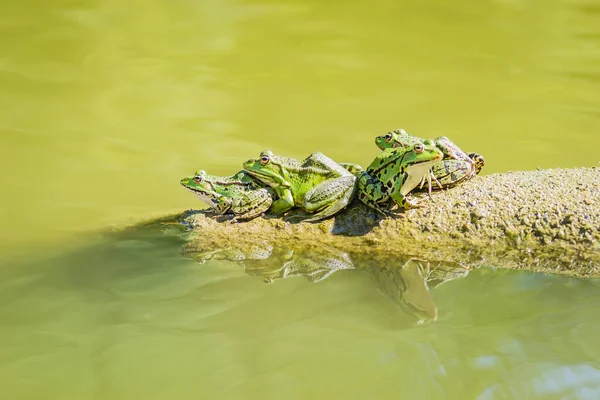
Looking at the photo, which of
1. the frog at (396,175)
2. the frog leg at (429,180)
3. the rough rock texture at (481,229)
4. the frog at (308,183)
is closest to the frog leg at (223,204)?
the rough rock texture at (481,229)

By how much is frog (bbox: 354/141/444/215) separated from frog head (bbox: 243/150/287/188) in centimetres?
75

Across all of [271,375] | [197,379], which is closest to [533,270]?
[271,375]

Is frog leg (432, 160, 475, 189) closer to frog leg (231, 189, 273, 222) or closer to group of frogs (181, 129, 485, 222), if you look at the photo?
group of frogs (181, 129, 485, 222)

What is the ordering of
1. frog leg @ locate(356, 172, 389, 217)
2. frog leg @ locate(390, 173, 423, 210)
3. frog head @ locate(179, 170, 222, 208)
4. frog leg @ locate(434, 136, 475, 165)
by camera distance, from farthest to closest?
frog head @ locate(179, 170, 222, 208)
frog leg @ locate(434, 136, 475, 165)
frog leg @ locate(356, 172, 389, 217)
frog leg @ locate(390, 173, 423, 210)

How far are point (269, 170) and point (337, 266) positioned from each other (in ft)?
3.74

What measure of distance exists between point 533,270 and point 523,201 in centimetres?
65

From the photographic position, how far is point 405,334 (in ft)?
15.1

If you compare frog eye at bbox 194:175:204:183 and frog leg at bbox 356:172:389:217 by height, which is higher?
frog leg at bbox 356:172:389:217

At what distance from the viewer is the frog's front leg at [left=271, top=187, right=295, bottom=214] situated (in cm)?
602

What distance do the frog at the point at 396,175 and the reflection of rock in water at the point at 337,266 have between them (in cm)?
50

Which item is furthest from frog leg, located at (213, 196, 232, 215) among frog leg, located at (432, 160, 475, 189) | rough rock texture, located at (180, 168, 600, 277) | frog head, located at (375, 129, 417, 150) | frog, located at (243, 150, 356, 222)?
frog leg, located at (432, 160, 475, 189)

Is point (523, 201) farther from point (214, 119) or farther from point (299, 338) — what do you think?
point (214, 119)

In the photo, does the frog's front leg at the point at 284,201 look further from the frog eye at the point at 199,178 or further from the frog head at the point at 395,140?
the frog head at the point at 395,140

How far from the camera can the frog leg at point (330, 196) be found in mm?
5738
